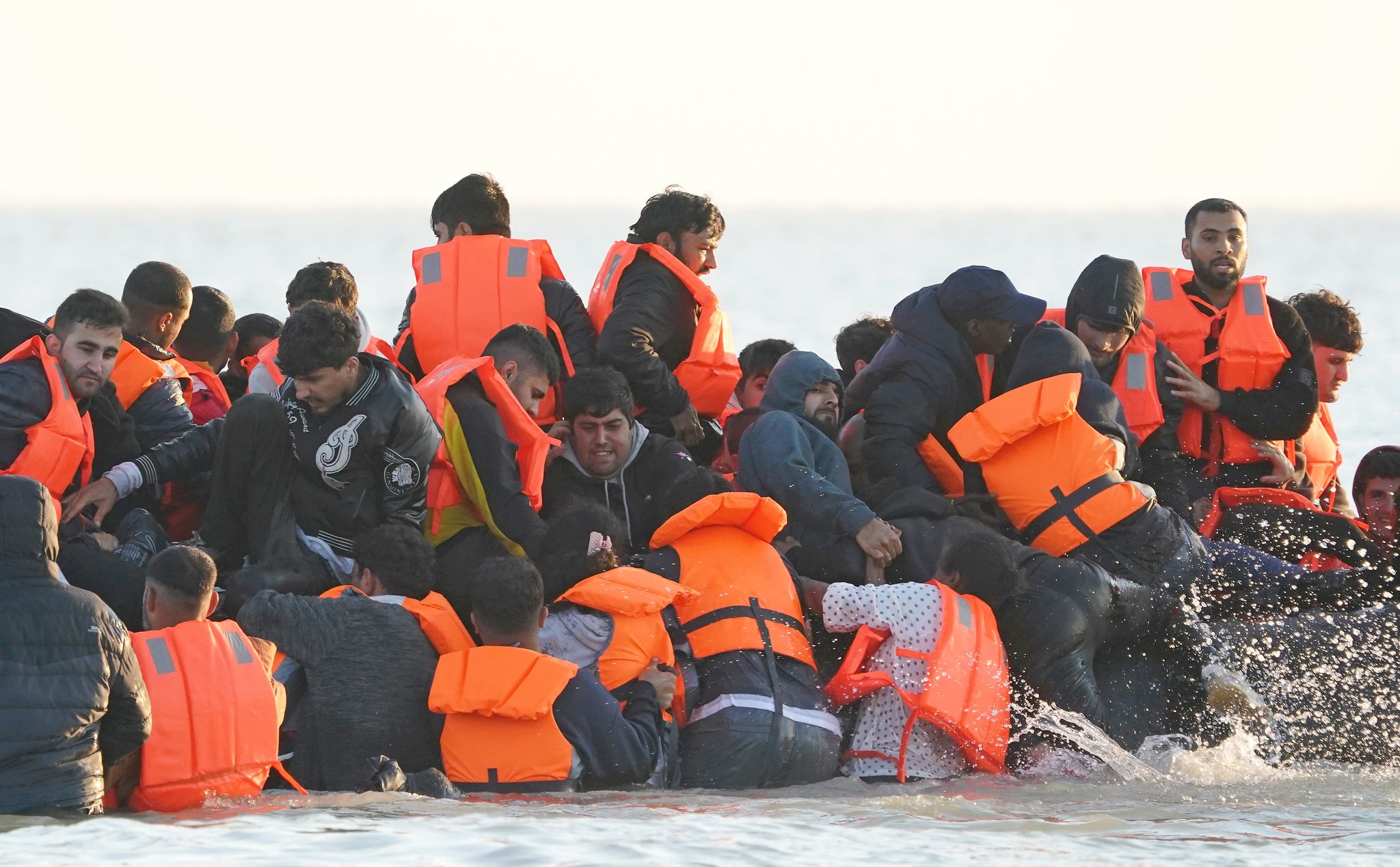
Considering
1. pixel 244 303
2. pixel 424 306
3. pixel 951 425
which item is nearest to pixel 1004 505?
pixel 951 425

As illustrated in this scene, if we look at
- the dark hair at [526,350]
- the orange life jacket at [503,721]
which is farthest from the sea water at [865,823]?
the dark hair at [526,350]

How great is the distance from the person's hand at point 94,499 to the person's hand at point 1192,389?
424cm

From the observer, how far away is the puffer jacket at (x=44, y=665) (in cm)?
437

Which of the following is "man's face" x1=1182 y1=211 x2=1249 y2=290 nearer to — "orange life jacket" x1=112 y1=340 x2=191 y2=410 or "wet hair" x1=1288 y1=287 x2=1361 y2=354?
"wet hair" x1=1288 y1=287 x2=1361 y2=354

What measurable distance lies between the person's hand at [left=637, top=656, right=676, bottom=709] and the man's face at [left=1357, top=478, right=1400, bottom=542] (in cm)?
323

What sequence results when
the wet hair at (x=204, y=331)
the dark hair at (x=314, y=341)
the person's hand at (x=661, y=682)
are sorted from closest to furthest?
the person's hand at (x=661, y=682) → the dark hair at (x=314, y=341) → the wet hair at (x=204, y=331)

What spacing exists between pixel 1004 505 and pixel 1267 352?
1857 millimetres

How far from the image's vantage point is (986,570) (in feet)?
18.6

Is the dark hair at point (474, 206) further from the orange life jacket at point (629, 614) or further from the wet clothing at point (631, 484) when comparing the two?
the orange life jacket at point (629, 614)

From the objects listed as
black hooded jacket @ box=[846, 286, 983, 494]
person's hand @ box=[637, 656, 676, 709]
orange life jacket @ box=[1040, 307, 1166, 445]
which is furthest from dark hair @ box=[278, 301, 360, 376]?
orange life jacket @ box=[1040, 307, 1166, 445]

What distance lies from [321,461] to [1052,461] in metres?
2.54

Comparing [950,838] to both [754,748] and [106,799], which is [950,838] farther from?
[106,799]

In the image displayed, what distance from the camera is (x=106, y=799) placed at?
4.75 meters

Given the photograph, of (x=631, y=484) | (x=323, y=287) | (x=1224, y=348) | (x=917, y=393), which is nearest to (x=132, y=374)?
(x=323, y=287)
